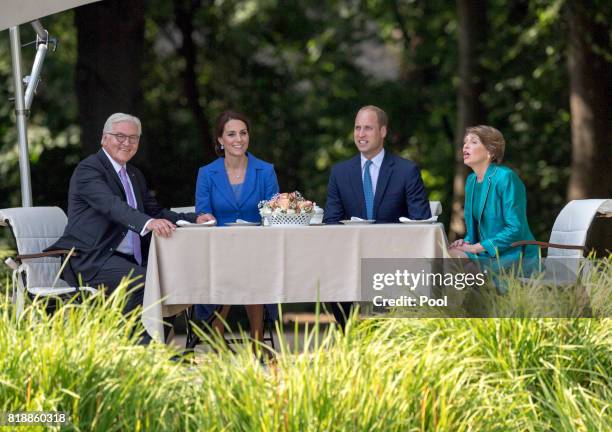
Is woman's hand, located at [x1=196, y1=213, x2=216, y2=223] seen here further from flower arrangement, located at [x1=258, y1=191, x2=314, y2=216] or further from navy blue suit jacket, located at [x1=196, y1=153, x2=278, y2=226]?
flower arrangement, located at [x1=258, y1=191, x2=314, y2=216]

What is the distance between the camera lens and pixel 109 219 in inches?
222

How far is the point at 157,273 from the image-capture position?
5.22 m

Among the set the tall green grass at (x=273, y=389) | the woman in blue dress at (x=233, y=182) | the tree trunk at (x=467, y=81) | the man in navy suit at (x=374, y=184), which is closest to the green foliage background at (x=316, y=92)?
the tree trunk at (x=467, y=81)

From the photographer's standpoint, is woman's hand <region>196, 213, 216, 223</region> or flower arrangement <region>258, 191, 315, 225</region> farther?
woman's hand <region>196, 213, 216, 223</region>

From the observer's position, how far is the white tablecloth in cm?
524

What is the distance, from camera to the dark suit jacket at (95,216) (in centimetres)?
557

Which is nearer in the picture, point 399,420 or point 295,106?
point 399,420

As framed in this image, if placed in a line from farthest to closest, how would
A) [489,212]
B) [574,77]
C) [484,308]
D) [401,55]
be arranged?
[401,55] → [574,77] → [489,212] → [484,308]

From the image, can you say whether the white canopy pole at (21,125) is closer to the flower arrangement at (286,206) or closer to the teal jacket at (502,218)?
the flower arrangement at (286,206)

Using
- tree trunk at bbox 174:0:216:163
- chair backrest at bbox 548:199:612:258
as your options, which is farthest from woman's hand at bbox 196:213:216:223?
tree trunk at bbox 174:0:216:163

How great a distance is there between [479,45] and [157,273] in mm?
7932

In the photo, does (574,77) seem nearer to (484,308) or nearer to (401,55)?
(401,55)

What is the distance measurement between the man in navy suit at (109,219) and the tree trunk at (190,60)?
836 cm

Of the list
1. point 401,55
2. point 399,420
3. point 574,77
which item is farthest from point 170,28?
point 399,420
